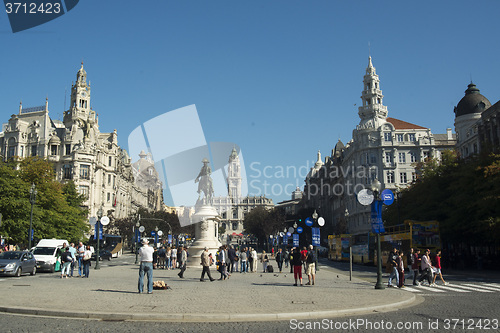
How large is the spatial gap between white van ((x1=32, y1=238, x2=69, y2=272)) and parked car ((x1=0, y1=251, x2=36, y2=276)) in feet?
7.92

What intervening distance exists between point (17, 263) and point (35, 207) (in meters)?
20.4

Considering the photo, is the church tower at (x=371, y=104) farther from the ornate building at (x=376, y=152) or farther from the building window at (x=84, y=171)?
the building window at (x=84, y=171)

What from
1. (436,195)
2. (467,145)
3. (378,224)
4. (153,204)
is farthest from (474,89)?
(153,204)

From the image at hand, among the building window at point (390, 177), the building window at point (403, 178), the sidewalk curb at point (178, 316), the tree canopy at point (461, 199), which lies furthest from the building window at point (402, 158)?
the sidewalk curb at point (178, 316)

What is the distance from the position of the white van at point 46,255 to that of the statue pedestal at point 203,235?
10048mm

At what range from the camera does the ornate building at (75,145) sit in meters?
82.4

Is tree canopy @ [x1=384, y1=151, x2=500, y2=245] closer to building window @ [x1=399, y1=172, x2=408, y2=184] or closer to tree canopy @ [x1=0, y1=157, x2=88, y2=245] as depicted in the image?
building window @ [x1=399, y1=172, x2=408, y2=184]

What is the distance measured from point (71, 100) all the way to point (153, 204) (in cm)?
6568

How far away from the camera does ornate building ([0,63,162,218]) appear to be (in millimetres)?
82438

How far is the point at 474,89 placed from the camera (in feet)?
228

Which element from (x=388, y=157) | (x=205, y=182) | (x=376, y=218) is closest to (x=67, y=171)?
(x=205, y=182)

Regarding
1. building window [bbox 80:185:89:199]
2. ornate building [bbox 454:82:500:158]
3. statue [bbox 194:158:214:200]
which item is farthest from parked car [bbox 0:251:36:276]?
building window [bbox 80:185:89:199]

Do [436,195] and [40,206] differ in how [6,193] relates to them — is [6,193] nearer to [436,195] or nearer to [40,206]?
[40,206]

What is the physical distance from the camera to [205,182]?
1657 inches
